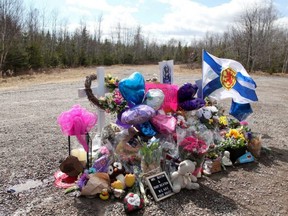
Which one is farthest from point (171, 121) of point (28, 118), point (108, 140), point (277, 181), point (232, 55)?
point (232, 55)

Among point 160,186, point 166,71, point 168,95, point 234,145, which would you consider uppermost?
point 166,71

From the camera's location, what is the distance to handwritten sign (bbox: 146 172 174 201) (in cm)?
304

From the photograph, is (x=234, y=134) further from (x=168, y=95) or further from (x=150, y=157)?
(x=150, y=157)

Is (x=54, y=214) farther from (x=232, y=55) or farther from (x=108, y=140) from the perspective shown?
(x=232, y=55)

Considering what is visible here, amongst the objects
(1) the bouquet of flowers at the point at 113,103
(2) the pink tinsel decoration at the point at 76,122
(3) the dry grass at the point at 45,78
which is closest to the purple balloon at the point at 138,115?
(1) the bouquet of flowers at the point at 113,103

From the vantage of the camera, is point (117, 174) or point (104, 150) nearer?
point (117, 174)

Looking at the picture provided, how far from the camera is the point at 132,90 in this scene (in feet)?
11.7

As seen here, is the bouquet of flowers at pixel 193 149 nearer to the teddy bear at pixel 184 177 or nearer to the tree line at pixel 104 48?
the teddy bear at pixel 184 177

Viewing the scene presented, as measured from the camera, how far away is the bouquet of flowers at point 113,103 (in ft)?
12.1

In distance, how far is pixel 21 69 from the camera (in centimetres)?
1992

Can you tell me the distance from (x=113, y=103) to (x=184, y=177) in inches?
48.1

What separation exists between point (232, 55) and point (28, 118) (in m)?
24.8

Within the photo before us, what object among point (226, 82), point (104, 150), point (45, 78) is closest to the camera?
point (104, 150)

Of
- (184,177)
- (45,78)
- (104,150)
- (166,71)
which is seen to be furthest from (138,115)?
(45,78)
